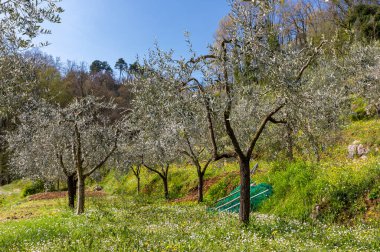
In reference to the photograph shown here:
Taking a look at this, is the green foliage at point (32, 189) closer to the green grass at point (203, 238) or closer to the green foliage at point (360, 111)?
the green grass at point (203, 238)

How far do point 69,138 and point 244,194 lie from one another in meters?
15.8

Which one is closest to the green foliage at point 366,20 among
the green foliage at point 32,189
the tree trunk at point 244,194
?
the tree trunk at point 244,194

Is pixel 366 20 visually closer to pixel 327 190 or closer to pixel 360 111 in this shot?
pixel 360 111

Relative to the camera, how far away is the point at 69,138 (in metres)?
25.3

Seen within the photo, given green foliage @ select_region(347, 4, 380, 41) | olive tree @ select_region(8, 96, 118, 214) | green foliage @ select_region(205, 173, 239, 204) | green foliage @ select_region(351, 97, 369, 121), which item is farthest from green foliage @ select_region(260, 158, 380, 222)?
green foliage @ select_region(347, 4, 380, 41)

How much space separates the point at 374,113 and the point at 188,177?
2220 centimetres

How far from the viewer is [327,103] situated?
1345 centimetres

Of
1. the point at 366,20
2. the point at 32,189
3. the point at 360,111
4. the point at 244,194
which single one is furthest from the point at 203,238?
the point at 366,20

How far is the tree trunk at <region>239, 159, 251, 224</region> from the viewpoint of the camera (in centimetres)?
1389

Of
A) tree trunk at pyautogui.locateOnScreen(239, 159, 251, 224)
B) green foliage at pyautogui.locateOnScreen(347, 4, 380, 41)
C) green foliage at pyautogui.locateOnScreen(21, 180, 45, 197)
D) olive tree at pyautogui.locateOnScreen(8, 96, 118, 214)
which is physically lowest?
green foliage at pyautogui.locateOnScreen(21, 180, 45, 197)

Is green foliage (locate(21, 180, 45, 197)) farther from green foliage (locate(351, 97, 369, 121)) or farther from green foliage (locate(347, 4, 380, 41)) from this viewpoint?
green foliage (locate(347, 4, 380, 41))

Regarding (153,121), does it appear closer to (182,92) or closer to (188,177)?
(182,92)

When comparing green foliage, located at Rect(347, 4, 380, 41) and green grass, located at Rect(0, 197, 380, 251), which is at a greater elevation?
green foliage, located at Rect(347, 4, 380, 41)

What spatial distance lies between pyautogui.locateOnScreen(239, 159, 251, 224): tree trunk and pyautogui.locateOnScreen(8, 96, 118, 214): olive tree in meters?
12.1
